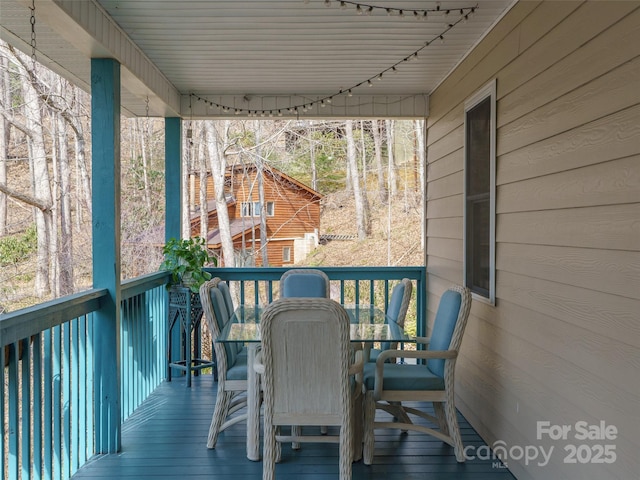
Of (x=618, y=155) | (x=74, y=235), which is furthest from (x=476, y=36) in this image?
(x=74, y=235)

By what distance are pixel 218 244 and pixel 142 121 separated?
3.30m

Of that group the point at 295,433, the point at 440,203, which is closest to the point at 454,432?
the point at 295,433

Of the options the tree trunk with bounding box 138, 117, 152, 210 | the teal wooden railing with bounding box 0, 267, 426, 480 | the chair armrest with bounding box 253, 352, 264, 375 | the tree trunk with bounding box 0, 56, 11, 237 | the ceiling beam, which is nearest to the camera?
the teal wooden railing with bounding box 0, 267, 426, 480

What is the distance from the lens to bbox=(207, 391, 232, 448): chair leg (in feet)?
11.9

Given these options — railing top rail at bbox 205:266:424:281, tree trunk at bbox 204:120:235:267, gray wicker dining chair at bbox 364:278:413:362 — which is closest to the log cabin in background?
tree trunk at bbox 204:120:235:267

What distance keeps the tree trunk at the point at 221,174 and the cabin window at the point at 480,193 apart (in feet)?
30.4

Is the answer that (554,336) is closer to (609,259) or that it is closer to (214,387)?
(609,259)

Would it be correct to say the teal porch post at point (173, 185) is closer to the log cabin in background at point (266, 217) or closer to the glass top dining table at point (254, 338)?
the glass top dining table at point (254, 338)

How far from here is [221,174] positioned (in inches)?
513

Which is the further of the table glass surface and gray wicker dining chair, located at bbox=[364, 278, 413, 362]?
gray wicker dining chair, located at bbox=[364, 278, 413, 362]

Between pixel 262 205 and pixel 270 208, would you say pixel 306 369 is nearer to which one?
pixel 262 205

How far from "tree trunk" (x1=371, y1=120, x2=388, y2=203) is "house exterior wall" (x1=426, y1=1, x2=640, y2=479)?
400 inches

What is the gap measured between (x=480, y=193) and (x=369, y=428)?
71.6 inches

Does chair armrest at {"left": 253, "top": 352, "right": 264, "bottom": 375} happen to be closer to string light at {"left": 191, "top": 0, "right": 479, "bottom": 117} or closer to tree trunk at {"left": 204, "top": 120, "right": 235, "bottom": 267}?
string light at {"left": 191, "top": 0, "right": 479, "bottom": 117}
